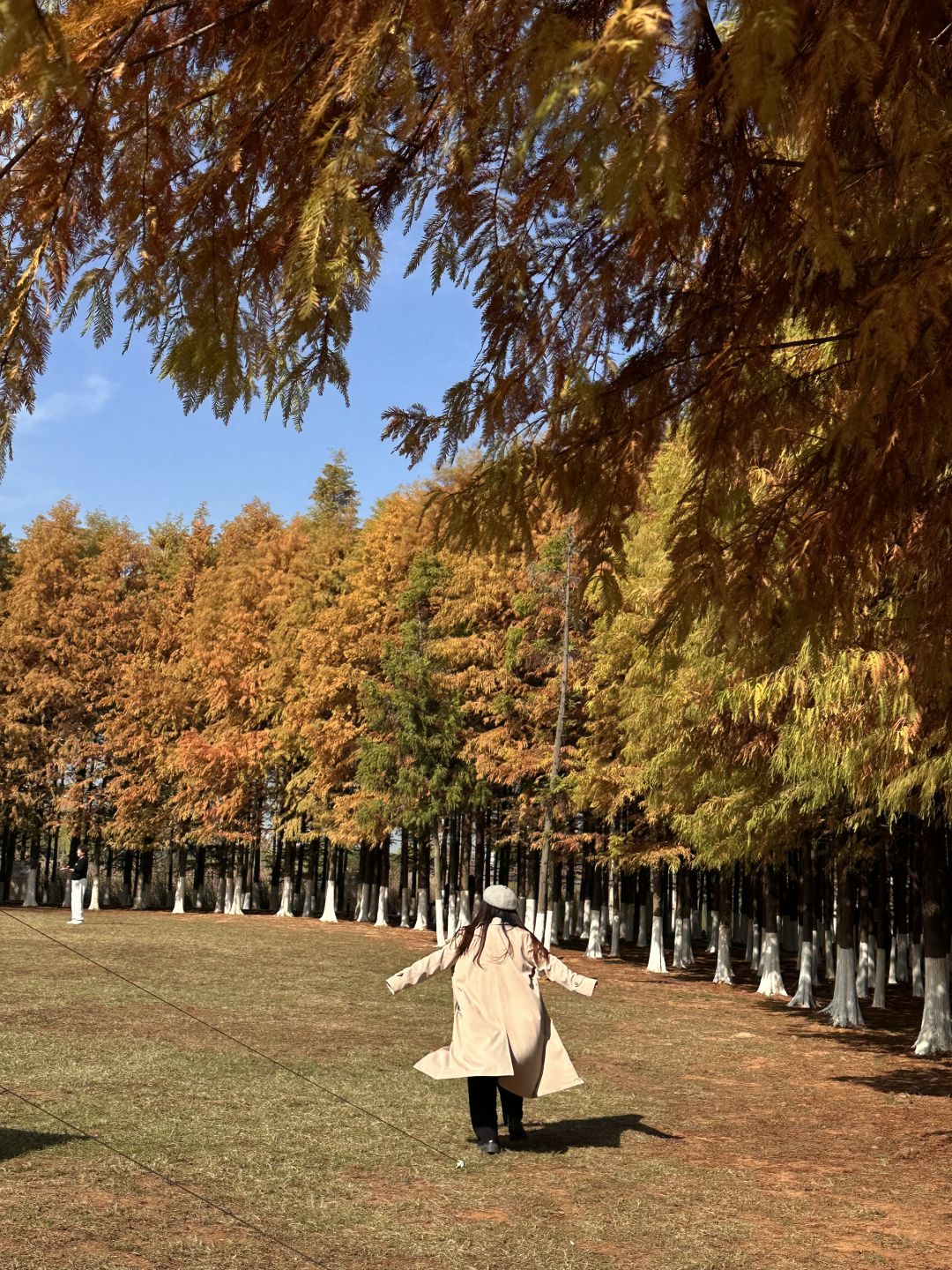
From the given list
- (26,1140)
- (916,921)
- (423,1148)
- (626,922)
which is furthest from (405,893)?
(26,1140)

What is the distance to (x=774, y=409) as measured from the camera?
5.53m

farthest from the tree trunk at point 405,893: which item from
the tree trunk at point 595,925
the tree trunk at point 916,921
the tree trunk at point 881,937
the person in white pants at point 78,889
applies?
the tree trunk at point 881,937

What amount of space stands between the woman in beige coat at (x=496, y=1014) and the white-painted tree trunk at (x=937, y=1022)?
36.5 ft

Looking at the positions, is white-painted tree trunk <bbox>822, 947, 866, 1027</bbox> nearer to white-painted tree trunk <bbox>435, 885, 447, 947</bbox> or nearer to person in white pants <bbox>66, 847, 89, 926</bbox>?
white-painted tree trunk <bbox>435, 885, 447, 947</bbox>

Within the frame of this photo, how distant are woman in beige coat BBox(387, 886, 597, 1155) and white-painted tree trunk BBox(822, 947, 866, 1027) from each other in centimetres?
1376

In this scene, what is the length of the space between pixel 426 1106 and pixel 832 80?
9.54 metres

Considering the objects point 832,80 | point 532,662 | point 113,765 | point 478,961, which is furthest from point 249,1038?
point 113,765

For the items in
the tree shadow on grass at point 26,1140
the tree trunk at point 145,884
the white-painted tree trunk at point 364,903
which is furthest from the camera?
the tree trunk at point 145,884

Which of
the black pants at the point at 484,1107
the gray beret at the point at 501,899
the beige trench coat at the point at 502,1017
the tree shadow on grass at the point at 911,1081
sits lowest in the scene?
the tree shadow on grass at the point at 911,1081

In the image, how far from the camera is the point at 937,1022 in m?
18.5

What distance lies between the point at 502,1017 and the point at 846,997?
14.7 metres

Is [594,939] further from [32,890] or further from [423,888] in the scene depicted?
[32,890]

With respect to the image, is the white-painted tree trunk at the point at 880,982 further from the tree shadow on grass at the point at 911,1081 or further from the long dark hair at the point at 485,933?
the long dark hair at the point at 485,933

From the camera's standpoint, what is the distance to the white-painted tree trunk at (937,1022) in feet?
60.5
